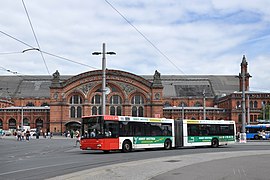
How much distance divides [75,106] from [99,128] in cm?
5945

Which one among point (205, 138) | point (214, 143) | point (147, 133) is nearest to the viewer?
point (147, 133)

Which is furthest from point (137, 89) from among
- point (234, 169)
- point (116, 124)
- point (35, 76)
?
point (234, 169)

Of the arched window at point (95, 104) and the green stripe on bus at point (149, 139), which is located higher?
the arched window at point (95, 104)

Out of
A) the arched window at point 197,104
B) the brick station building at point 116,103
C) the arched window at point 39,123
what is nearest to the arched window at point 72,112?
the brick station building at point 116,103

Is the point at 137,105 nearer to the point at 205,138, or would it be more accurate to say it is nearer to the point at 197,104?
the point at 197,104

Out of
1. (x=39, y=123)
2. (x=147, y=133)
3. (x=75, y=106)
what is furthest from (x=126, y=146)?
(x=39, y=123)

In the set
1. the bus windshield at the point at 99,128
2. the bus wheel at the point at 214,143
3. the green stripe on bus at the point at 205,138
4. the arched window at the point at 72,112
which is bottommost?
the bus wheel at the point at 214,143

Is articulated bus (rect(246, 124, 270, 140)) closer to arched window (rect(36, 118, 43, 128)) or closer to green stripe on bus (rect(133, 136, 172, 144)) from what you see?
green stripe on bus (rect(133, 136, 172, 144))

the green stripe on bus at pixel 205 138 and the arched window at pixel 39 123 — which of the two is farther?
the arched window at pixel 39 123

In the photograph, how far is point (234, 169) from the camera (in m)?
16.2

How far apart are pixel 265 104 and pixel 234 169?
72.8m

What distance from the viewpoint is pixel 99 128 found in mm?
27000

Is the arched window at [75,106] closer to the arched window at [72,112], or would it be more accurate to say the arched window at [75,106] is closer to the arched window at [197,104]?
the arched window at [72,112]

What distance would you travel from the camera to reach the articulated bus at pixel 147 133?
27.0 m
